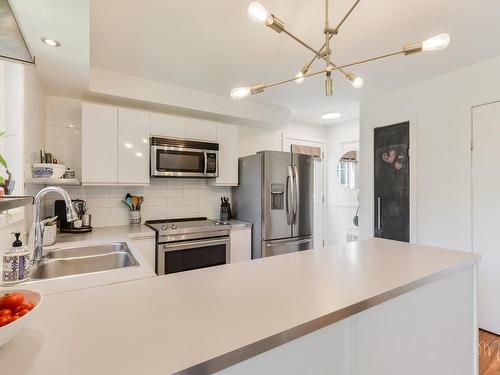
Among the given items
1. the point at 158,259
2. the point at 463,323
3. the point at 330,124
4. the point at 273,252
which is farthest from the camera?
the point at 330,124

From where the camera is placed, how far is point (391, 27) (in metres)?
1.86

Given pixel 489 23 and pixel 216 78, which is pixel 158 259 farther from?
pixel 489 23

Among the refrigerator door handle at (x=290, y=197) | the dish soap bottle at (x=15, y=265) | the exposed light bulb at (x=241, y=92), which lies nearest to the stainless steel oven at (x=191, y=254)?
the refrigerator door handle at (x=290, y=197)

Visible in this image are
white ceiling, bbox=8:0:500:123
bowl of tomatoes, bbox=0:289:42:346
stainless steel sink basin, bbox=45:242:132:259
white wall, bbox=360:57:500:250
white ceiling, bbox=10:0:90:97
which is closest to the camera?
bowl of tomatoes, bbox=0:289:42:346

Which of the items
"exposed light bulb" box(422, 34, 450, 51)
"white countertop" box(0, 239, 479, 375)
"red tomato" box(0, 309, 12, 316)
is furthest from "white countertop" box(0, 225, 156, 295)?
"exposed light bulb" box(422, 34, 450, 51)

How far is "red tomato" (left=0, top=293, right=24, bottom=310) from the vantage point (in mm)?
669

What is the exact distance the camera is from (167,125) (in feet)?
9.45

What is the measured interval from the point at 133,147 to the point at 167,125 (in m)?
0.44

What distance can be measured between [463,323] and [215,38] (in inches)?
95.9

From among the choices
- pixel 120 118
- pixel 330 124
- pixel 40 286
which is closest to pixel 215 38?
pixel 120 118

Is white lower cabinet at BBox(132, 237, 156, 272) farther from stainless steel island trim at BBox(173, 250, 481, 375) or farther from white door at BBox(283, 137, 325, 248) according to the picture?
white door at BBox(283, 137, 325, 248)

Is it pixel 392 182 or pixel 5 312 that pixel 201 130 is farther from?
pixel 5 312

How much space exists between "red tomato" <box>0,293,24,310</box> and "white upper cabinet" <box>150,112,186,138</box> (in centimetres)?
230

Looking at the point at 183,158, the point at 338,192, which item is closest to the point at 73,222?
the point at 183,158
